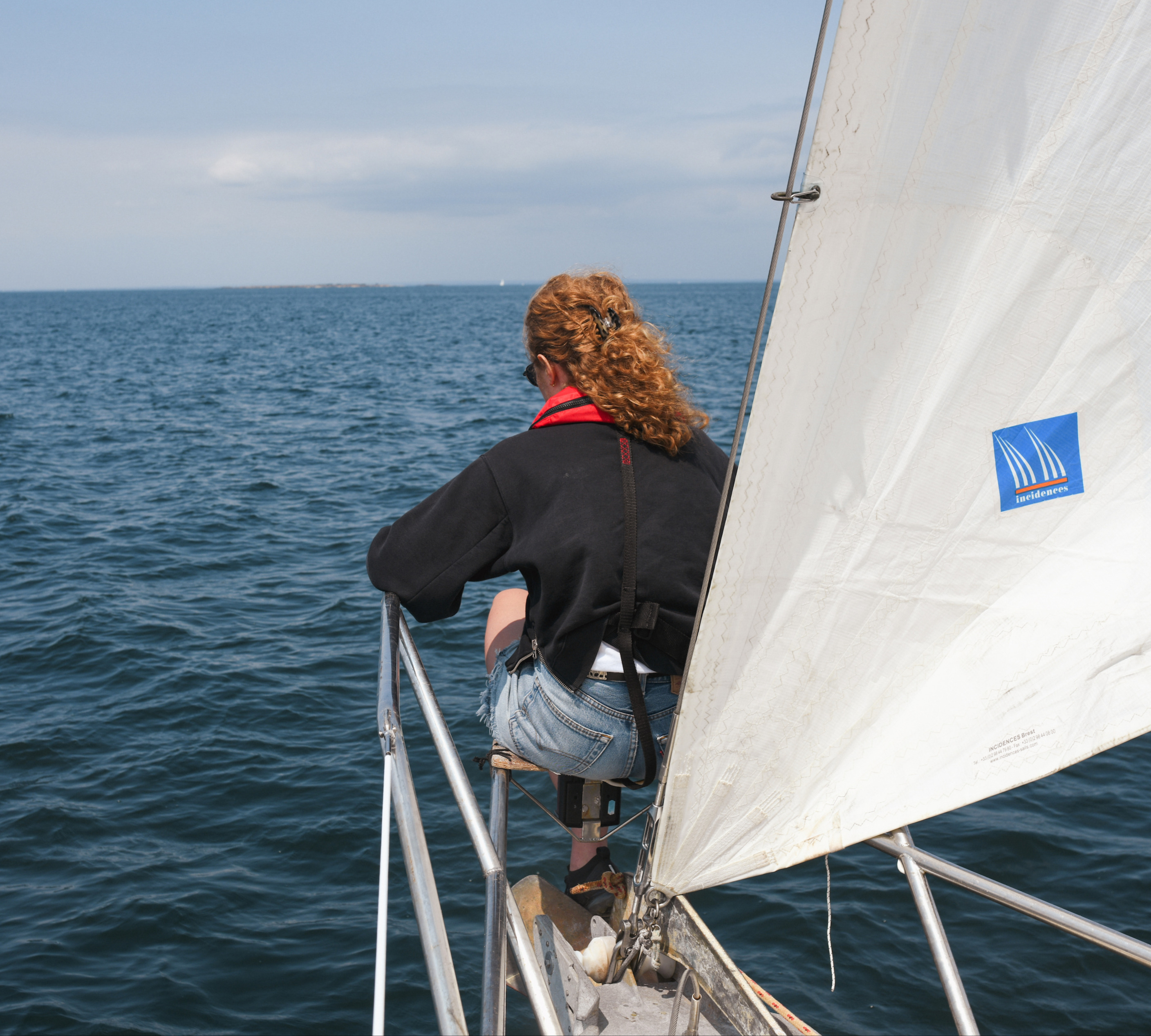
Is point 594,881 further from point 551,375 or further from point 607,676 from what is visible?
point 551,375

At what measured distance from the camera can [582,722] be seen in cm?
254

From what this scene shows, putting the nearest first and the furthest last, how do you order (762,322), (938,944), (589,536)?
1. (762,322)
2. (589,536)
3. (938,944)

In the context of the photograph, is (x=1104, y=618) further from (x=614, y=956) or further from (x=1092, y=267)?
(x=614, y=956)

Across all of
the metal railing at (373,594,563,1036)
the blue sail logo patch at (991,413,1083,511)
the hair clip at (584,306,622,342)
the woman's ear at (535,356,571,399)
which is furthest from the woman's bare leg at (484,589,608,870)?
the blue sail logo patch at (991,413,1083,511)

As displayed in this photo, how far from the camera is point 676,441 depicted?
250cm

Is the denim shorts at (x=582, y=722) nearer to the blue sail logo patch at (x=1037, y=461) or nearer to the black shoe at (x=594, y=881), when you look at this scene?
the black shoe at (x=594, y=881)

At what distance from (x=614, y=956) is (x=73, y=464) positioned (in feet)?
59.4

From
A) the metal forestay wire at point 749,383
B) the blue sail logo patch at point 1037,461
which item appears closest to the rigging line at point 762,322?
the metal forestay wire at point 749,383

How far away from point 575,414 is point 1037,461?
3.39 ft

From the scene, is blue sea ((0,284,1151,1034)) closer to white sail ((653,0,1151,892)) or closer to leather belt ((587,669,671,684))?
leather belt ((587,669,671,684))

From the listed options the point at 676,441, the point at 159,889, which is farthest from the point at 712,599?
the point at 159,889

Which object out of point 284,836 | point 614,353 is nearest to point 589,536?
point 614,353

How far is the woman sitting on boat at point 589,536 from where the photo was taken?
2.38 meters

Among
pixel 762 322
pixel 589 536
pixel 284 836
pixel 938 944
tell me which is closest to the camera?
pixel 762 322
